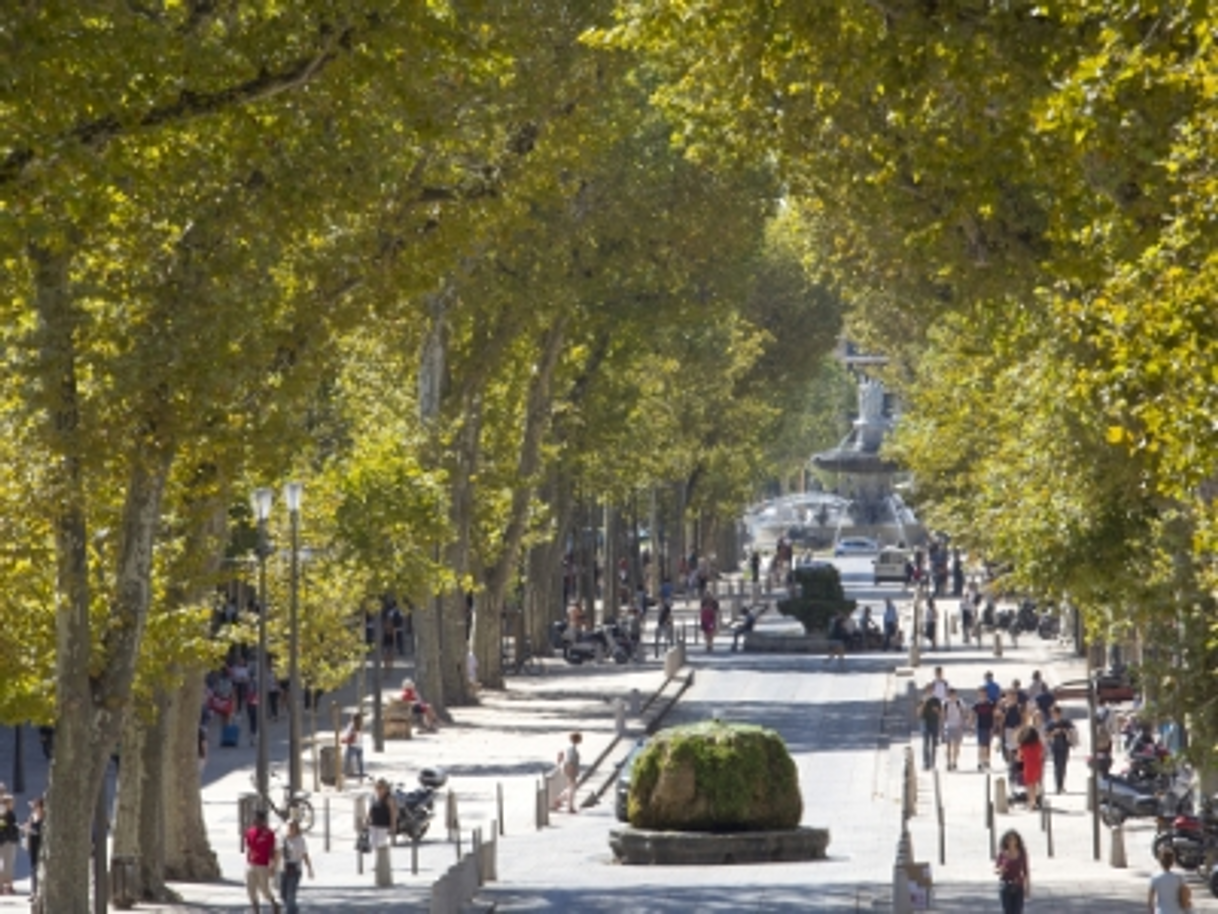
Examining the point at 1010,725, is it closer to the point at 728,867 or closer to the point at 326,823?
the point at 728,867

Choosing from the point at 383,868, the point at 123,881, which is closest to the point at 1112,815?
the point at 383,868

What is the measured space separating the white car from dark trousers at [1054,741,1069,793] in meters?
71.5

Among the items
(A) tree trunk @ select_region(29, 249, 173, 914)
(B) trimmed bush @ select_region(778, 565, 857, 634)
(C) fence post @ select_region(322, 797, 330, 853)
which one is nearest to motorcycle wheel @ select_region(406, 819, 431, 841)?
(C) fence post @ select_region(322, 797, 330, 853)

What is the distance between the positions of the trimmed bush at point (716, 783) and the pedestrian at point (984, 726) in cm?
917

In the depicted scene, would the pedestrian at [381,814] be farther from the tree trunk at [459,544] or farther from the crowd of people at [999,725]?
the tree trunk at [459,544]

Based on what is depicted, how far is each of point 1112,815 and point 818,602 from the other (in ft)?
108

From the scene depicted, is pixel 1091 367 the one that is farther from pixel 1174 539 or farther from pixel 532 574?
pixel 532 574

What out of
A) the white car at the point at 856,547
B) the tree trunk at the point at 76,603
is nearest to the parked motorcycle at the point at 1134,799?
the tree trunk at the point at 76,603

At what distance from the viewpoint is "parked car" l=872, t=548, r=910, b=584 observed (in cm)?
9369

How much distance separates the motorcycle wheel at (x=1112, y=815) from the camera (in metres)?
33.8

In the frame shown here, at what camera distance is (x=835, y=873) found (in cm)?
3092

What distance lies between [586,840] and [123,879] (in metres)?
8.74

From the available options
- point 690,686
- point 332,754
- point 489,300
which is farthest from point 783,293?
point 332,754

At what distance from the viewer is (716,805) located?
33812 millimetres
